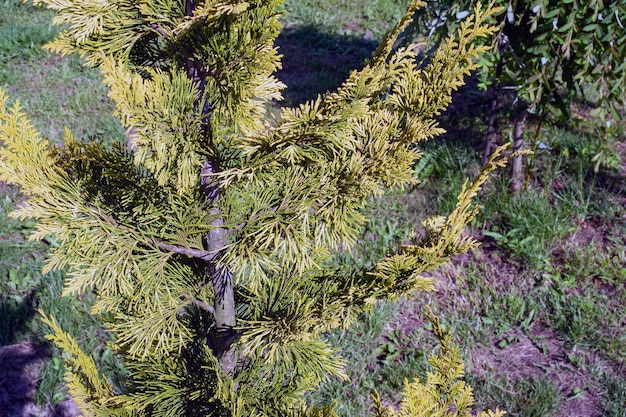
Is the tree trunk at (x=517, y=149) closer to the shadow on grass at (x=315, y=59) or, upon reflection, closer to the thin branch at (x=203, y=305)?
the shadow on grass at (x=315, y=59)

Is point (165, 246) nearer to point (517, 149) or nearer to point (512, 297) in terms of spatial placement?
point (512, 297)

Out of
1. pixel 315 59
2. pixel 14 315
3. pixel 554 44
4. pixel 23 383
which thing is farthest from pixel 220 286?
pixel 315 59

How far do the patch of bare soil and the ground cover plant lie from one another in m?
0.09

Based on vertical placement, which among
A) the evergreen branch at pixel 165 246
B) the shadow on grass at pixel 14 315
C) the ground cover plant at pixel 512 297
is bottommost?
the shadow on grass at pixel 14 315

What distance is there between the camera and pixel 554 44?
15.7 feet

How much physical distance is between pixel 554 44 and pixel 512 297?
6.60 feet

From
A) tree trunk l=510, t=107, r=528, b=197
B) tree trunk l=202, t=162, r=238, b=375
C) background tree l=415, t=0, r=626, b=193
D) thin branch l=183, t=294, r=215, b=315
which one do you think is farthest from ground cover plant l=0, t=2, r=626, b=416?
thin branch l=183, t=294, r=215, b=315

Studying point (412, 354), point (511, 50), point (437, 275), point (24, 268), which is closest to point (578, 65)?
point (511, 50)

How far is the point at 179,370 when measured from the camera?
2.39 meters

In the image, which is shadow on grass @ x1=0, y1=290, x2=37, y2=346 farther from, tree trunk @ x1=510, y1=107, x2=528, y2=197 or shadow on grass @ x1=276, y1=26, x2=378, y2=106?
tree trunk @ x1=510, y1=107, x2=528, y2=197

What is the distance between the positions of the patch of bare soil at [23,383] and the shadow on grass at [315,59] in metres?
3.65

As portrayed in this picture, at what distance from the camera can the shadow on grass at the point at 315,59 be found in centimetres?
714

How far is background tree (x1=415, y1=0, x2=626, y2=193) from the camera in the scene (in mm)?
4297

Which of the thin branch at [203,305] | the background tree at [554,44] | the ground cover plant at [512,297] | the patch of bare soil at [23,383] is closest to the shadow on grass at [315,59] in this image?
the ground cover plant at [512,297]
